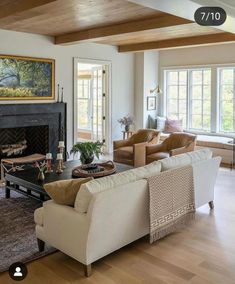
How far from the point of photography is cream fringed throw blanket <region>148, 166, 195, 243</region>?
3.49 m

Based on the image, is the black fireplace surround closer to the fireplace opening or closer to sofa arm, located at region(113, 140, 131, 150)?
the fireplace opening

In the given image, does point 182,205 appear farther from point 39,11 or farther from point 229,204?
point 39,11

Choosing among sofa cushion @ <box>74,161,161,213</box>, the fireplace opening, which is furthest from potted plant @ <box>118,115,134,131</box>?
sofa cushion @ <box>74,161,161,213</box>

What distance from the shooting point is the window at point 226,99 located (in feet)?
26.9

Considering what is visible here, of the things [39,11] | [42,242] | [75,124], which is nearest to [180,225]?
[42,242]

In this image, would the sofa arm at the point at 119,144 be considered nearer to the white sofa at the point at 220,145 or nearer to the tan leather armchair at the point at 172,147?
the tan leather armchair at the point at 172,147

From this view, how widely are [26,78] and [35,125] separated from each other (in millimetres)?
940

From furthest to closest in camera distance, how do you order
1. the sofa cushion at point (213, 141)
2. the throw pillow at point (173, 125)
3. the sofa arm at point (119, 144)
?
the throw pillow at point (173, 125) → the sofa cushion at point (213, 141) → the sofa arm at point (119, 144)

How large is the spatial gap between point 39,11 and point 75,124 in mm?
3234

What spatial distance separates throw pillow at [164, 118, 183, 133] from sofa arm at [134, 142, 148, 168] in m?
2.09

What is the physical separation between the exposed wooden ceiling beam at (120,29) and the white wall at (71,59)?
384 mm

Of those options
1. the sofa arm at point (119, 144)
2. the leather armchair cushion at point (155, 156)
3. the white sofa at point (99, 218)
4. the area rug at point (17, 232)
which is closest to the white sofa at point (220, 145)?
the leather armchair cushion at point (155, 156)

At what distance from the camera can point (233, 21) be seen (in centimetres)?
424

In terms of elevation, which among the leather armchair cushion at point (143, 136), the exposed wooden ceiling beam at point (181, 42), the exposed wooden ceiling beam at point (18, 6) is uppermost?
the exposed wooden ceiling beam at point (181, 42)
